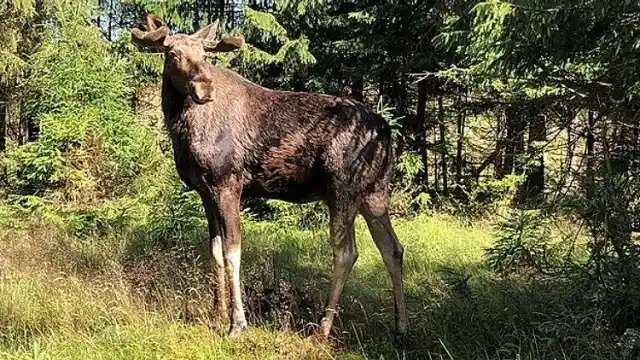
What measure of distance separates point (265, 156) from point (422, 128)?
10.3 metres

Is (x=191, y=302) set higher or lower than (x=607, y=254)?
lower

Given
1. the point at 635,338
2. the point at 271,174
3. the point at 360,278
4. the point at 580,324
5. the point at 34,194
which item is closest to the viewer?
the point at 635,338

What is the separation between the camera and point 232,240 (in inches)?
219

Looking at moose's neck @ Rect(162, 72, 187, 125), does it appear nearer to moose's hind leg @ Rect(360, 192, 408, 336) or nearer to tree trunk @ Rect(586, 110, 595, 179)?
moose's hind leg @ Rect(360, 192, 408, 336)

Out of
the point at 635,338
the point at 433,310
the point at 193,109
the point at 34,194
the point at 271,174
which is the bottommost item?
the point at 34,194

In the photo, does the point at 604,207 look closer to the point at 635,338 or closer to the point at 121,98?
A: the point at 635,338

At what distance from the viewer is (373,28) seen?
48.7ft

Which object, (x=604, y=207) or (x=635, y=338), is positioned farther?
(x=604, y=207)

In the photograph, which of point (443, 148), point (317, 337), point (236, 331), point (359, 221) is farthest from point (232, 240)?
point (443, 148)

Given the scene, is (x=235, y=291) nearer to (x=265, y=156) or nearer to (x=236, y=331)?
(x=236, y=331)

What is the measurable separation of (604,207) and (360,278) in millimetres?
3140

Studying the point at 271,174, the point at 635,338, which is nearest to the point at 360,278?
the point at 271,174

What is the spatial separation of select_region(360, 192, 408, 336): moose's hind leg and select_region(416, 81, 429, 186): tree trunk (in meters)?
9.32

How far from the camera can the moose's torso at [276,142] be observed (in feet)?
18.2
